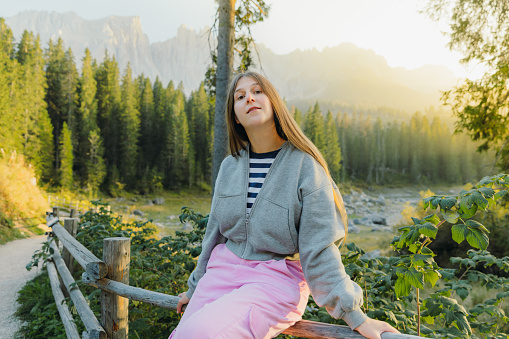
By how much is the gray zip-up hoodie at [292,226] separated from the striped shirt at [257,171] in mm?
24

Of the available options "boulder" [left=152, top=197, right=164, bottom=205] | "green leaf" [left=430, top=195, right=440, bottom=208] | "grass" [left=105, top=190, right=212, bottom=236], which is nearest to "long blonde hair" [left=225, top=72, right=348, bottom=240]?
"green leaf" [left=430, top=195, right=440, bottom=208]

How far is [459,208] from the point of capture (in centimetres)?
119

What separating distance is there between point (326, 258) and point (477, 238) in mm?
577

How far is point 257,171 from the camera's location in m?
1.53

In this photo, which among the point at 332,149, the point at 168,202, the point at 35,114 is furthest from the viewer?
the point at 332,149

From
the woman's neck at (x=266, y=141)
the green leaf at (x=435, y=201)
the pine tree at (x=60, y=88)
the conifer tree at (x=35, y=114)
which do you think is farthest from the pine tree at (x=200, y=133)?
the green leaf at (x=435, y=201)

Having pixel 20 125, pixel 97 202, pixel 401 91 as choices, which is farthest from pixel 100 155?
pixel 401 91

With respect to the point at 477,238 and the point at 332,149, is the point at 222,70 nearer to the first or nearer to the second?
the point at 477,238

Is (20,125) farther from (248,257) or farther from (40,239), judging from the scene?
(248,257)

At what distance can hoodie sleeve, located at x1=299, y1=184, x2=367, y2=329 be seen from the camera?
1.13 m

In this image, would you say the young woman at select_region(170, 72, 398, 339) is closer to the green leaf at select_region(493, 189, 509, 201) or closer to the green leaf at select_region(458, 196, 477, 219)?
the green leaf at select_region(458, 196, 477, 219)

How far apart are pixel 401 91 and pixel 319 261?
191894mm

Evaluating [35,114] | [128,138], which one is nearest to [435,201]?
[35,114]

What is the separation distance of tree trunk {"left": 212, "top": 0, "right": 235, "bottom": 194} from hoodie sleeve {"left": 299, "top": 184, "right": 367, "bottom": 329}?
2.72m
